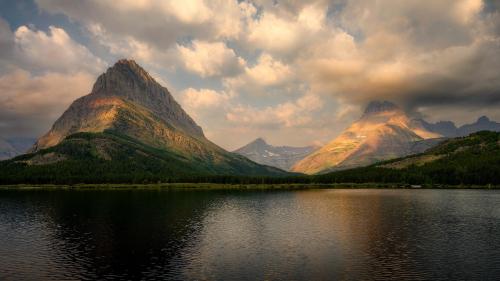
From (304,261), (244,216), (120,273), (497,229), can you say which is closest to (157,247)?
(120,273)

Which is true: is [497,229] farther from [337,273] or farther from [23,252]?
[23,252]

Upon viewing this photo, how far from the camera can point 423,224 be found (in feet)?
387

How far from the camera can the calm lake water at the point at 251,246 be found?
6625 cm

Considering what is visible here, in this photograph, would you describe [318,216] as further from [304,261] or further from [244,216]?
[304,261]

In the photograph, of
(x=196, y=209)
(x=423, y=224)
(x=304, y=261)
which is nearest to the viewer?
(x=304, y=261)

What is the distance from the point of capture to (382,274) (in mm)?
64625

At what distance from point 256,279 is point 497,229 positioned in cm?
8083

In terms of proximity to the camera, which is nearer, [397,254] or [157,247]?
[397,254]

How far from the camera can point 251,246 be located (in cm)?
8856

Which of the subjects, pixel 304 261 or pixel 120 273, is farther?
pixel 304 261

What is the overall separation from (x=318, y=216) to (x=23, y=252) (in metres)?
92.8

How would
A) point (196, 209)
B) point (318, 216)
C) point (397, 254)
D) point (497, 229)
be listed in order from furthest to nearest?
point (196, 209) → point (318, 216) → point (497, 229) → point (397, 254)

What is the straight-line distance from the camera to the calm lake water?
2608 inches

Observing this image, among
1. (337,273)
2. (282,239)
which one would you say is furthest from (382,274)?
(282,239)
